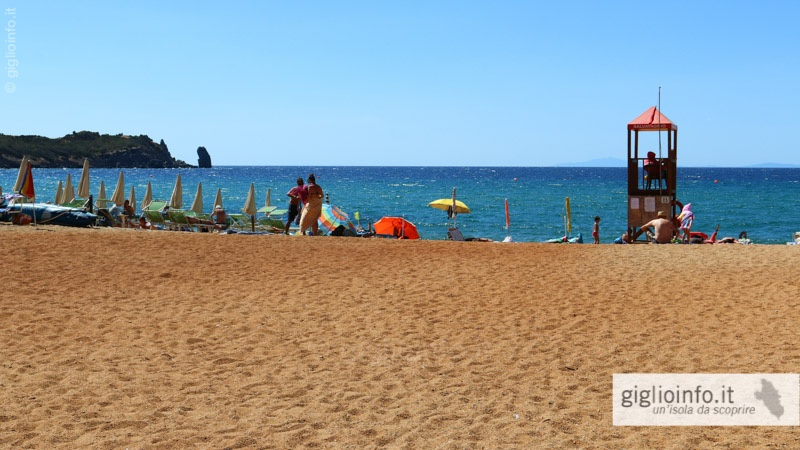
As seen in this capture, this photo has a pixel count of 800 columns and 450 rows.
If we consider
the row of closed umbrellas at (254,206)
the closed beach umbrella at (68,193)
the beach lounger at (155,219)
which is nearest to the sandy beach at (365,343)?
the row of closed umbrellas at (254,206)

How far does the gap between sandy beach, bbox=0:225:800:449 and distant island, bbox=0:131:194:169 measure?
16102 cm

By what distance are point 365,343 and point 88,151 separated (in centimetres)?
18491

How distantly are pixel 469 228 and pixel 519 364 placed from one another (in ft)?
99.1

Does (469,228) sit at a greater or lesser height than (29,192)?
lesser

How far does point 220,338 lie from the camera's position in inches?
299

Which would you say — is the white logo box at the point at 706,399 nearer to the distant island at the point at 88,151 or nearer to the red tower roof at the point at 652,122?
the red tower roof at the point at 652,122

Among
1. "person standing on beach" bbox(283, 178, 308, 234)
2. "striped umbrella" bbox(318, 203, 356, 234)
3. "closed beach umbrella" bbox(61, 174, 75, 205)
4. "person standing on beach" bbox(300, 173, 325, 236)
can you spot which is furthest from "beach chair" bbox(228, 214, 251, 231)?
"closed beach umbrella" bbox(61, 174, 75, 205)

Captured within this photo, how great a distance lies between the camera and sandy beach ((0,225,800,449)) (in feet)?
16.9

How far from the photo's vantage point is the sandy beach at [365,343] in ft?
16.9

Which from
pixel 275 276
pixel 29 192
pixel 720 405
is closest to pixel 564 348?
pixel 720 405

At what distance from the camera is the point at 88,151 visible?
176 m

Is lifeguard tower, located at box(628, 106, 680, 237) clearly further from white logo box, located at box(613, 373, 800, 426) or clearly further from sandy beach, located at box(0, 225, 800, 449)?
white logo box, located at box(613, 373, 800, 426)

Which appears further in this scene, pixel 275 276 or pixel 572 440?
pixel 275 276

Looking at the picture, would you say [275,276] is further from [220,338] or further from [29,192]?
[29,192]
